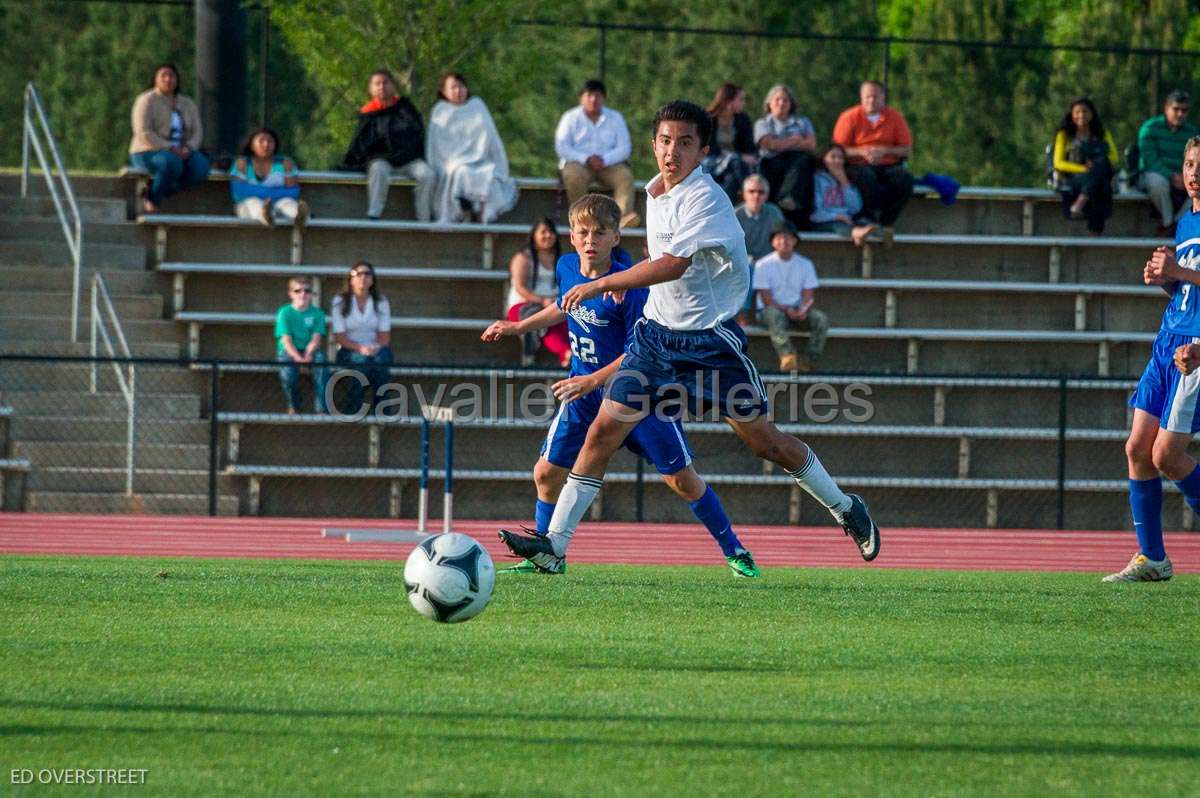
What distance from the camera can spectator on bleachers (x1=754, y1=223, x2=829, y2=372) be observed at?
1697 cm

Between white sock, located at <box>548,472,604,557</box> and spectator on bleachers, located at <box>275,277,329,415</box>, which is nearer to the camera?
white sock, located at <box>548,472,604,557</box>

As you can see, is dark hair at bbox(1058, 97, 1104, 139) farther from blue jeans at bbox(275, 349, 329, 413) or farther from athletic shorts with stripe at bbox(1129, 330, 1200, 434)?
athletic shorts with stripe at bbox(1129, 330, 1200, 434)

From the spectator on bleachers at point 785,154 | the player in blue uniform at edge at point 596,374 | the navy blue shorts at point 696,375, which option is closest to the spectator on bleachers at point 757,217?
the spectator on bleachers at point 785,154

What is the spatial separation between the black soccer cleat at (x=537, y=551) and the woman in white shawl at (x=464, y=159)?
9929mm

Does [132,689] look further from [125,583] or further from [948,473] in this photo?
[948,473]

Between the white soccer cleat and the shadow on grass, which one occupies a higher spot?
the shadow on grass

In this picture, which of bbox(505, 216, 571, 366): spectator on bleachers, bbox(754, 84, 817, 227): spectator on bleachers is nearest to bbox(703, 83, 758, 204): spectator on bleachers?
bbox(754, 84, 817, 227): spectator on bleachers

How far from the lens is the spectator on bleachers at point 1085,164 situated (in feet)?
61.3

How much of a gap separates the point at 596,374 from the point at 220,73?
41.8ft

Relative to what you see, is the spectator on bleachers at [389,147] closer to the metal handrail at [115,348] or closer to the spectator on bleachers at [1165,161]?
the metal handrail at [115,348]

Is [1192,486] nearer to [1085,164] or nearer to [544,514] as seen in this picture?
[544,514]

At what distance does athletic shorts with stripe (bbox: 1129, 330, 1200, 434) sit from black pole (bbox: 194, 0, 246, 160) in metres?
13.3

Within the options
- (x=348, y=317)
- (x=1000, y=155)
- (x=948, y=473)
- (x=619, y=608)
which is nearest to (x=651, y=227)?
(x=619, y=608)

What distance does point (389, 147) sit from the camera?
1841 centimetres
